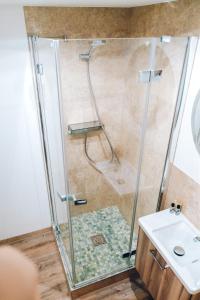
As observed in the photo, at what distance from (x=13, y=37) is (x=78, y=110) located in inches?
32.6

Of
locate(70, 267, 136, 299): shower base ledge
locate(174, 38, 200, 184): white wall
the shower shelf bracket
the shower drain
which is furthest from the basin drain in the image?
the shower shelf bracket

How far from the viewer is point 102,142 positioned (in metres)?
2.58

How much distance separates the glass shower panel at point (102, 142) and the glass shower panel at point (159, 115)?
129mm

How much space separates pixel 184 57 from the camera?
61.7 inches

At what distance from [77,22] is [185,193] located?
1.65 metres

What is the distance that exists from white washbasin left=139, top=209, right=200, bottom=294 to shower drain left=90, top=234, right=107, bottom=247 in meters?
0.87

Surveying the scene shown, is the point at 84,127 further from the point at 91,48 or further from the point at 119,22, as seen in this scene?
the point at 119,22

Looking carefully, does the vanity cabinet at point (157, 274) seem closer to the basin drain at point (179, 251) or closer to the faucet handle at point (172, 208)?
the basin drain at point (179, 251)

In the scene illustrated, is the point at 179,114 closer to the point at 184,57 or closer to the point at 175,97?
the point at 175,97

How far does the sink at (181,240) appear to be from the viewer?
157 centimetres

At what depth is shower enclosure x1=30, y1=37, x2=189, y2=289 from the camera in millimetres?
1697

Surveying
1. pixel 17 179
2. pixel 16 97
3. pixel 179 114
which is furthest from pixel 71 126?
pixel 179 114

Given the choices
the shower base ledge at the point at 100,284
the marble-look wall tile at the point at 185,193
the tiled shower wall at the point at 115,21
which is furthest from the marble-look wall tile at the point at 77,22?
the shower base ledge at the point at 100,284

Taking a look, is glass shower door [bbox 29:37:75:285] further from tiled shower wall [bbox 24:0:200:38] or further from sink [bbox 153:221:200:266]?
sink [bbox 153:221:200:266]
